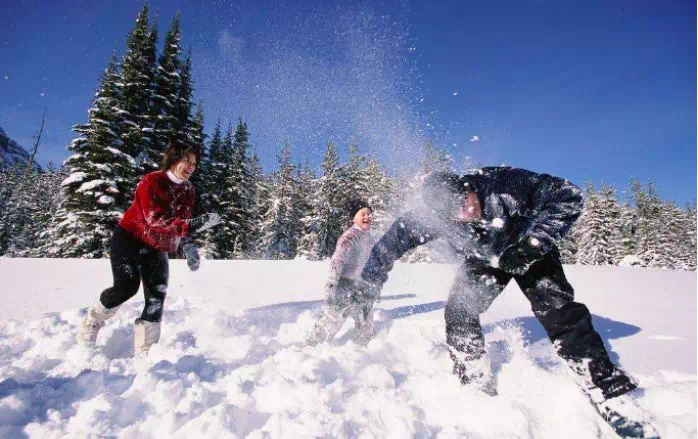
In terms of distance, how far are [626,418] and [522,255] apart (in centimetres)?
96

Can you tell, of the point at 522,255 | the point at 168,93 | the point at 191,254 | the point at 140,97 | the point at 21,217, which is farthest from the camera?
the point at 21,217

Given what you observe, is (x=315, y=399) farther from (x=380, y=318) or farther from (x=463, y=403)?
(x=380, y=318)

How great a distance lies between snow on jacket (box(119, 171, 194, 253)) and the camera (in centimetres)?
291

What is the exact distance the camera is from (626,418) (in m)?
1.93

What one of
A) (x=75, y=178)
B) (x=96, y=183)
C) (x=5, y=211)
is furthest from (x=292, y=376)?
(x=5, y=211)

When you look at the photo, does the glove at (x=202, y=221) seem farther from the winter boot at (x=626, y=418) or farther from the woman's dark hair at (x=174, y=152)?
the winter boot at (x=626, y=418)

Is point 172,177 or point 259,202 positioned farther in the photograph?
point 259,202

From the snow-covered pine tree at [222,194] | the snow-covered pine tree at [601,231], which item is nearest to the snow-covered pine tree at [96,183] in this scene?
the snow-covered pine tree at [222,194]

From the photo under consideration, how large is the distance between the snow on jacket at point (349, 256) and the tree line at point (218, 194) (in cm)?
27

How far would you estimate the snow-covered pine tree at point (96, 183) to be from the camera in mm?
16141

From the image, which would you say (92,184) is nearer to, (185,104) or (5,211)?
(185,104)

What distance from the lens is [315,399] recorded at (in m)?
2.17

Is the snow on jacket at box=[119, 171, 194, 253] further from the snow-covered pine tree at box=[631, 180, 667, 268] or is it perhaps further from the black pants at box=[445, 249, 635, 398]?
the snow-covered pine tree at box=[631, 180, 667, 268]

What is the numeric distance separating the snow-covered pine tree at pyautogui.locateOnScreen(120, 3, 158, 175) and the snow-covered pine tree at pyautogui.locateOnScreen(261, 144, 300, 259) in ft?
45.5
